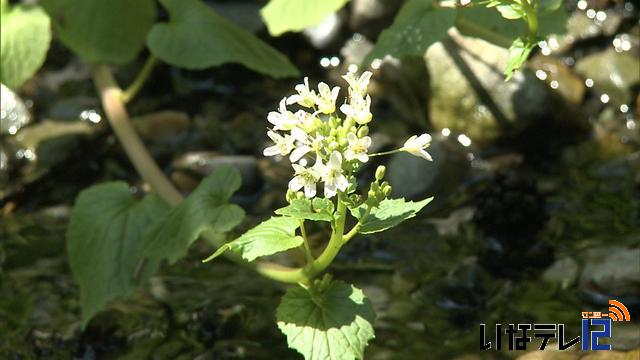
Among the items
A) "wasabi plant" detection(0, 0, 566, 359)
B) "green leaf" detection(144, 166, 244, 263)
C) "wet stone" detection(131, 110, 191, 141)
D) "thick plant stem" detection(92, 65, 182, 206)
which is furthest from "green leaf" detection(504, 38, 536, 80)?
"wet stone" detection(131, 110, 191, 141)

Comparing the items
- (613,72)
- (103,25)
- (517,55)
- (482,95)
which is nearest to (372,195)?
(517,55)

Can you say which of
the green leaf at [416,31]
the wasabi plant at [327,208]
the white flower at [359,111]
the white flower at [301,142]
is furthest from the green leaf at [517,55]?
the white flower at [301,142]

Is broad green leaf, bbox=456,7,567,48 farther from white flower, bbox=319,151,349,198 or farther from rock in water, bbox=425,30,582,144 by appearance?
white flower, bbox=319,151,349,198

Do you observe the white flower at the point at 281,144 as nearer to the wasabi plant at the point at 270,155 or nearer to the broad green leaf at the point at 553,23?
the wasabi plant at the point at 270,155

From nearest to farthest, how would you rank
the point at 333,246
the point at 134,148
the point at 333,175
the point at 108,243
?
the point at 333,175 → the point at 333,246 → the point at 108,243 → the point at 134,148

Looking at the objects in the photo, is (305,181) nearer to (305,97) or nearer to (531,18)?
(305,97)

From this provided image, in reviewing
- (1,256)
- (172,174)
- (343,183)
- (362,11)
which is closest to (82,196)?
(1,256)
